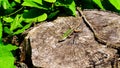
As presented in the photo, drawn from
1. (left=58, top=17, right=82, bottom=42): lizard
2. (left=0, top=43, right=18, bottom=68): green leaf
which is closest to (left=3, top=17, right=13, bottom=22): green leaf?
(left=0, top=43, right=18, bottom=68): green leaf

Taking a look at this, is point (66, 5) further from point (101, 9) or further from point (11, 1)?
point (11, 1)

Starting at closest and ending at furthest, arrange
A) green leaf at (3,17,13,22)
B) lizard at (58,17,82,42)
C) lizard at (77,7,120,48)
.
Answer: lizard at (77,7,120,48), lizard at (58,17,82,42), green leaf at (3,17,13,22)

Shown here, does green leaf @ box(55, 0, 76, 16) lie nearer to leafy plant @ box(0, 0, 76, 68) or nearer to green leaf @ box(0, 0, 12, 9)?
leafy plant @ box(0, 0, 76, 68)

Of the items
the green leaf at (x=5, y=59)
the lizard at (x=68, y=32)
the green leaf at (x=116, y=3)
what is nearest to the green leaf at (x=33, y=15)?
the lizard at (x=68, y=32)

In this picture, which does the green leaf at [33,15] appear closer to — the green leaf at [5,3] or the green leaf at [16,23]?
the green leaf at [16,23]

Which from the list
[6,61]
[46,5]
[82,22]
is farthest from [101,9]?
[6,61]

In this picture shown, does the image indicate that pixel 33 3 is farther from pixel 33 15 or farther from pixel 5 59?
pixel 5 59

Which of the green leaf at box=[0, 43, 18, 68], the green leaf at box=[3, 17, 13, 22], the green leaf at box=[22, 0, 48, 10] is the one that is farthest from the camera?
the green leaf at box=[3, 17, 13, 22]
